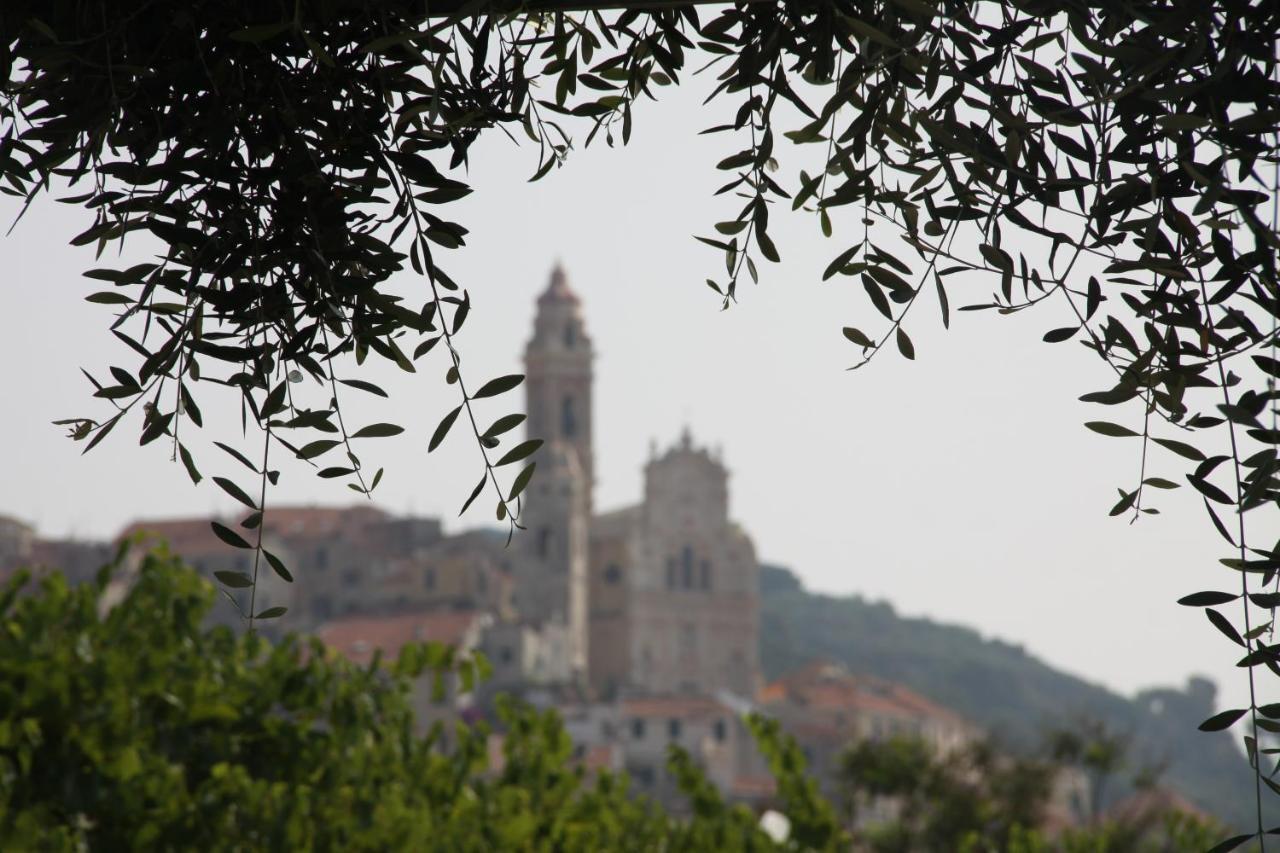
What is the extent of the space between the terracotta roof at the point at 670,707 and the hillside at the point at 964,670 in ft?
102

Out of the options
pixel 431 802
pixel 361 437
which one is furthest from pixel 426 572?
pixel 361 437

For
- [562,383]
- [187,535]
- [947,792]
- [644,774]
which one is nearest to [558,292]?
[562,383]

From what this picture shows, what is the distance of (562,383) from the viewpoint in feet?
252

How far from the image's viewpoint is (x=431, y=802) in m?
7.71

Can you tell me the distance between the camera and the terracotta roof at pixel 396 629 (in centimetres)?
6259

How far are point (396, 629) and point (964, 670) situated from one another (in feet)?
172

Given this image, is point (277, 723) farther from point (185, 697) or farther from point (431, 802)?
point (431, 802)

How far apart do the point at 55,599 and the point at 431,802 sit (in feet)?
6.48

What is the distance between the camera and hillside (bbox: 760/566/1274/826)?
9938cm

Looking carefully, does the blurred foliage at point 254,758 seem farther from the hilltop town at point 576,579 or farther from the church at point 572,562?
the church at point 572,562

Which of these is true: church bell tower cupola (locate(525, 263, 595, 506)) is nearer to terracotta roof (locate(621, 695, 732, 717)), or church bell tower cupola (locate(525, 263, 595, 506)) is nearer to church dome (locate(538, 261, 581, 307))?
church dome (locate(538, 261, 581, 307))

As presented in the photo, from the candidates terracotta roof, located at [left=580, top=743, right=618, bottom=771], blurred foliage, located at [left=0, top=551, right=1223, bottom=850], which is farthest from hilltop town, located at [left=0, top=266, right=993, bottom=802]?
blurred foliage, located at [left=0, top=551, right=1223, bottom=850]

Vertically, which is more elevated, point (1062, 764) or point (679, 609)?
point (679, 609)

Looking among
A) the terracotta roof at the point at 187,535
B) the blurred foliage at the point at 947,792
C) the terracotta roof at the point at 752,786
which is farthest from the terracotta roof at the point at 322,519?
the blurred foliage at the point at 947,792
